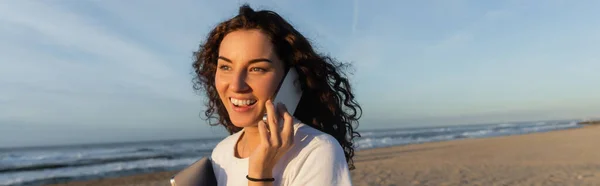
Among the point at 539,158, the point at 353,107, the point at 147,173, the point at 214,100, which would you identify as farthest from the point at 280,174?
the point at 539,158

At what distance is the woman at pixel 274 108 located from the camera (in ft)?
5.35

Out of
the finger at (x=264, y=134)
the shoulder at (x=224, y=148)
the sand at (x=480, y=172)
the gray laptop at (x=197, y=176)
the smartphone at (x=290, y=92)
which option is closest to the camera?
the finger at (x=264, y=134)

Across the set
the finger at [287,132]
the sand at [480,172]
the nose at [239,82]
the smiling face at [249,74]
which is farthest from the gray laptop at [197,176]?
the sand at [480,172]

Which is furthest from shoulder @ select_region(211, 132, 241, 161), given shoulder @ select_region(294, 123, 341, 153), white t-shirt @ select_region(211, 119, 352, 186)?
shoulder @ select_region(294, 123, 341, 153)

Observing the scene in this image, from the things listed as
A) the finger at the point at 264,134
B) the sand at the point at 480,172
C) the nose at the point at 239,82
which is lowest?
the sand at the point at 480,172

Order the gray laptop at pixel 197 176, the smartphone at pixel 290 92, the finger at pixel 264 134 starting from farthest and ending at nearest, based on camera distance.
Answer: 1. the gray laptop at pixel 197 176
2. the smartphone at pixel 290 92
3. the finger at pixel 264 134

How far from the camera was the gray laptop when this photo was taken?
6.19 ft

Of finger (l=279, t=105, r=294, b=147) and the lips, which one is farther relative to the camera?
the lips

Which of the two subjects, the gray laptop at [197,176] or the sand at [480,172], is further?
the sand at [480,172]

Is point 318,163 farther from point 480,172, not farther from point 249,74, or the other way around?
point 480,172

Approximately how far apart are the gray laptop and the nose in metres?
0.40

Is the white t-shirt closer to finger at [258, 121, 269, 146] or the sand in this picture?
finger at [258, 121, 269, 146]

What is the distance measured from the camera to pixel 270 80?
1.81 m

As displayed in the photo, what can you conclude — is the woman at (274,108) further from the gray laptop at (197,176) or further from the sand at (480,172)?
the sand at (480,172)
